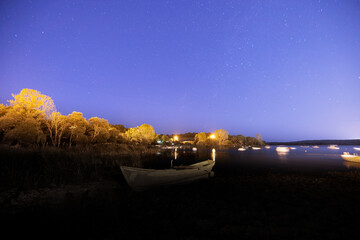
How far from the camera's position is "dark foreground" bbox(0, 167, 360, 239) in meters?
6.59

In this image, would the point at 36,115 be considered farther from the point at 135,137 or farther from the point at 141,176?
the point at 135,137

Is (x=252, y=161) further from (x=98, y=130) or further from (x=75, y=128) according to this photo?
(x=98, y=130)

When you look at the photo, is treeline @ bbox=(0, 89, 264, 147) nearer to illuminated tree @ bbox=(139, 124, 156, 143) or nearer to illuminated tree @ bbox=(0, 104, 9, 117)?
illuminated tree @ bbox=(0, 104, 9, 117)

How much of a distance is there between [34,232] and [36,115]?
106 feet

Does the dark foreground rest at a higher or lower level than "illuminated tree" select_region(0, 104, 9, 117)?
lower

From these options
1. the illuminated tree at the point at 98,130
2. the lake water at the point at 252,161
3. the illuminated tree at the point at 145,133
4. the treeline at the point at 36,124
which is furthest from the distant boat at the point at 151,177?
the illuminated tree at the point at 145,133

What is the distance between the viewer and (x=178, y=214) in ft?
27.8

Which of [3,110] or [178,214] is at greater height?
[3,110]

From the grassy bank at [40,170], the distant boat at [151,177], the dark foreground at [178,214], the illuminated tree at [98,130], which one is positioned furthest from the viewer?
the illuminated tree at [98,130]

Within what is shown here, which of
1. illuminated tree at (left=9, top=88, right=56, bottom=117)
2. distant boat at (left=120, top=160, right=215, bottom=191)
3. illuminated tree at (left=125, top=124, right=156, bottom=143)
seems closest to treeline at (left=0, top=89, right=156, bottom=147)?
illuminated tree at (left=9, top=88, right=56, bottom=117)

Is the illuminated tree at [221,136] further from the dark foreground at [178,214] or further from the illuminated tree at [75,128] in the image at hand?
the dark foreground at [178,214]

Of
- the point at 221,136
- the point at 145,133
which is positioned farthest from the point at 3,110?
the point at 221,136

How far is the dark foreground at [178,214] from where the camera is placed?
21.6 feet

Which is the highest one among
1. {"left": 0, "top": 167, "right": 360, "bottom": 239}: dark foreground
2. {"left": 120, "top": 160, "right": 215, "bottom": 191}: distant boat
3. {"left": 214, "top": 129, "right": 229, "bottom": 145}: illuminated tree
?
{"left": 214, "top": 129, "right": 229, "bottom": 145}: illuminated tree
